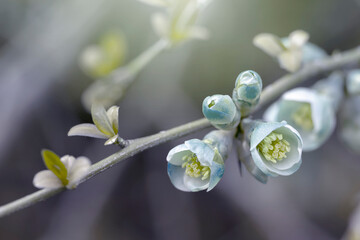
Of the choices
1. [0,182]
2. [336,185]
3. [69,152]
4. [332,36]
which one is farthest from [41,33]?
[336,185]

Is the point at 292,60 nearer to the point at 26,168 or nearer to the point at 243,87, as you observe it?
the point at 243,87

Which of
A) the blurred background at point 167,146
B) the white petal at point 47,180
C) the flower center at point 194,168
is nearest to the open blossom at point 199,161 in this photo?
the flower center at point 194,168

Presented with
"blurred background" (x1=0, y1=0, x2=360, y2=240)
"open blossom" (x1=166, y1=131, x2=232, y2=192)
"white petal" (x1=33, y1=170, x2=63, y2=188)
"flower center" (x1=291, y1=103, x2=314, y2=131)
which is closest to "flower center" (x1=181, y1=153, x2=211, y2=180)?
"open blossom" (x1=166, y1=131, x2=232, y2=192)

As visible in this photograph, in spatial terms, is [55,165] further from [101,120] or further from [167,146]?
[167,146]

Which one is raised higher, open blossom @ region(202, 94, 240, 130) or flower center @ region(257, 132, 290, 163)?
open blossom @ region(202, 94, 240, 130)

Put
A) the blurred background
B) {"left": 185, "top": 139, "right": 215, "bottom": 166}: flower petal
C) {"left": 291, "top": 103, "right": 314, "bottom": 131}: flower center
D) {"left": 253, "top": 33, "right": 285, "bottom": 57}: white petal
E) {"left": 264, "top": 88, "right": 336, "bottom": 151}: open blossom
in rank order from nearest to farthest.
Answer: {"left": 185, "top": 139, "right": 215, "bottom": 166}: flower petal < {"left": 253, "top": 33, "right": 285, "bottom": 57}: white petal < {"left": 264, "top": 88, "right": 336, "bottom": 151}: open blossom < {"left": 291, "top": 103, "right": 314, "bottom": 131}: flower center < the blurred background

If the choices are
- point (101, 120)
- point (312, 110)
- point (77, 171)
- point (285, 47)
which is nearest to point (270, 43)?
point (285, 47)

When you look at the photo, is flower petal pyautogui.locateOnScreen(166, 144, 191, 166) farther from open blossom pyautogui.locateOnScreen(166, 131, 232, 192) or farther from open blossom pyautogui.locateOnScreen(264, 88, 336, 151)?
open blossom pyautogui.locateOnScreen(264, 88, 336, 151)
